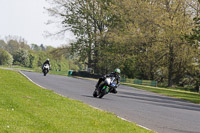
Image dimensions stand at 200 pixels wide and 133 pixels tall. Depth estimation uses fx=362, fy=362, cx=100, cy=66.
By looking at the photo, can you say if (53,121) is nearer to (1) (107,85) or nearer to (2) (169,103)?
(1) (107,85)

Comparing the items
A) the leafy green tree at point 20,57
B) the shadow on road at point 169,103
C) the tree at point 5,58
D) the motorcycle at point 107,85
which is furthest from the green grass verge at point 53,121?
the leafy green tree at point 20,57

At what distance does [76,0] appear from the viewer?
64.8m

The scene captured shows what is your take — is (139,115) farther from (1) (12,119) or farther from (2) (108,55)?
(2) (108,55)

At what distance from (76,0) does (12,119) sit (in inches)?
2281

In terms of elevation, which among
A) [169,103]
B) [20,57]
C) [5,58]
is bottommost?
[169,103]

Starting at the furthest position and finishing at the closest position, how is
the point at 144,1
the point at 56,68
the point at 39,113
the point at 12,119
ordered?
the point at 56,68
the point at 144,1
the point at 39,113
the point at 12,119

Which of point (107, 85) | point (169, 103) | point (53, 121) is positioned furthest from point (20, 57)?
point (53, 121)

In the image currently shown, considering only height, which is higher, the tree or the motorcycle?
the tree

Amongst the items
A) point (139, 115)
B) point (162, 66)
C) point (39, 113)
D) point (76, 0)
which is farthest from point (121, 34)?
point (39, 113)

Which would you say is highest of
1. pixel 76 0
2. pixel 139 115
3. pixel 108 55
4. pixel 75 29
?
pixel 76 0

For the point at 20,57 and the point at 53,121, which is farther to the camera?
the point at 20,57

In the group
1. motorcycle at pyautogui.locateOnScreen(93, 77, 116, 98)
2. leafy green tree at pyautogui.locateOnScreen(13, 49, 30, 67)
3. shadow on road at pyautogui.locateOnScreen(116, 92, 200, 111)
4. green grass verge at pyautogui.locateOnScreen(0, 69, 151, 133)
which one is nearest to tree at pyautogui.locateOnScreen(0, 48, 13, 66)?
leafy green tree at pyautogui.locateOnScreen(13, 49, 30, 67)

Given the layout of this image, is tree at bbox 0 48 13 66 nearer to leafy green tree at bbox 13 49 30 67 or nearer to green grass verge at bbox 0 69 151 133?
leafy green tree at bbox 13 49 30 67

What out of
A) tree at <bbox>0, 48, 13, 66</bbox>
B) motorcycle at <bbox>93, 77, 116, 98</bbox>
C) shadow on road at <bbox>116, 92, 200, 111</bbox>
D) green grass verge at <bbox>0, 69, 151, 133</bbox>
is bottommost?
shadow on road at <bbox>116, 92, 200, 111</bbox>
